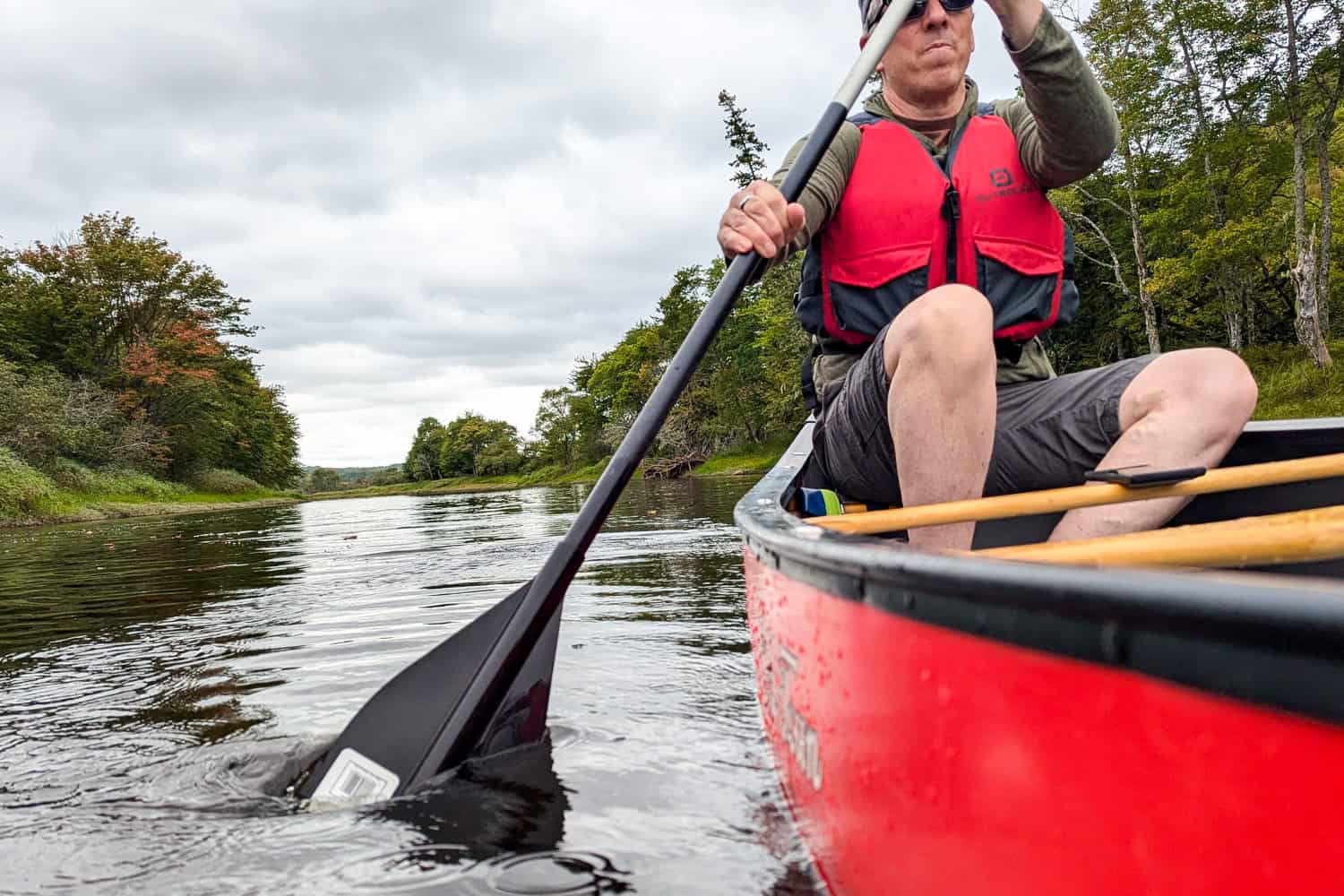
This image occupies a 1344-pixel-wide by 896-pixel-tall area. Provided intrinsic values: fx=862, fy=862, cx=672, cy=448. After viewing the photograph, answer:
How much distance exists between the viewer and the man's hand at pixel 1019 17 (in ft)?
6.67

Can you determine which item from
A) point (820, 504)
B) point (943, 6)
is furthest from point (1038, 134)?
point (820, 504)

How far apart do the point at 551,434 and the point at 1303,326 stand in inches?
2303

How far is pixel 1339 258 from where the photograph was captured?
72.9 ft

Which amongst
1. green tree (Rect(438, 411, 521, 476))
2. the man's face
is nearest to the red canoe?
the man's face

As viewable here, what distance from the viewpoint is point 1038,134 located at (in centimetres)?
225

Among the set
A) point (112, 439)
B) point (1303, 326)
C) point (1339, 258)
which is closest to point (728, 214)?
point (1303, 326)

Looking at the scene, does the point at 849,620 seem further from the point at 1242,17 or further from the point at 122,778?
the point at 1242,17

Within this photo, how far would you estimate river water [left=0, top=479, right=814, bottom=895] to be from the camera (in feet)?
5.71

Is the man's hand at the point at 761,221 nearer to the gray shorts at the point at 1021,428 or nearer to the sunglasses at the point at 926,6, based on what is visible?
the gray shorts at the point at 1021,428

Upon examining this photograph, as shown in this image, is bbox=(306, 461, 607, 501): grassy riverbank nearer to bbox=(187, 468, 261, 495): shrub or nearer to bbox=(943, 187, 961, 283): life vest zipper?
bbox=(187, 468, 261, 495): shrub

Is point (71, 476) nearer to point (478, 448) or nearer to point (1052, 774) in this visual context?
point (1052, 774)

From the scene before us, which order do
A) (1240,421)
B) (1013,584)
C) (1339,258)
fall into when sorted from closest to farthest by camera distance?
1. (1013,584)
2. (1240,421)
3. (1339,258)

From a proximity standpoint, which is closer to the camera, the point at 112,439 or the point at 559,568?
the point at 559,568

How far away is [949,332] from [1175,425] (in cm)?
64
